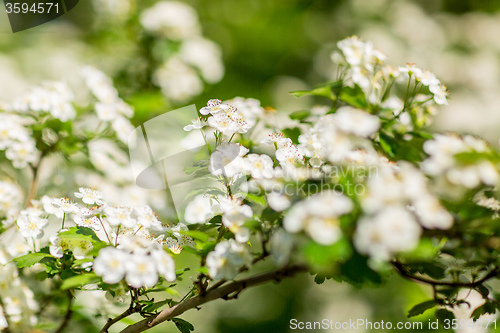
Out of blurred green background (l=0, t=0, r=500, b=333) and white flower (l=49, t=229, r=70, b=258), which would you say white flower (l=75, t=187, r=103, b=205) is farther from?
blurred green background (l=0, t=0, r=500, b=333)

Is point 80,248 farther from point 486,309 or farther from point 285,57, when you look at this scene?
point 285,57

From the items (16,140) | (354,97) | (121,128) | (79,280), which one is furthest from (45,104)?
(354,97)

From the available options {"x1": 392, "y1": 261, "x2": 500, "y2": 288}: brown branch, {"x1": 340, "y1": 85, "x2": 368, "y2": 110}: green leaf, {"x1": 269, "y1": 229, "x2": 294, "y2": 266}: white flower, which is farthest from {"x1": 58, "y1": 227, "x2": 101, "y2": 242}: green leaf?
{"x1": 340, "y1": 85, "x2": 368, "y2": 110}: green leaf

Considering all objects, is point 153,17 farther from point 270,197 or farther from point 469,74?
point 469,74

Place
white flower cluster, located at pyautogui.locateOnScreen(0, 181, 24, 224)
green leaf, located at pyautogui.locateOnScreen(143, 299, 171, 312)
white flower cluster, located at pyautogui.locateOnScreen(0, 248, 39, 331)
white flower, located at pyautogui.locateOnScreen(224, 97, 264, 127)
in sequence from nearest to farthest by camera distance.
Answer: green leaf, located at pyautogui.locateOnScreen(143, 299, 171, 312), white flower, located at pyautogui.locateOnScreen(224, 97, 264, 127), white flower cluster, located at pyautogui.locateOnScreen(0, 248, 39, 331), white flower cluster, located at pyautogui.locateOnScreen(0, 181, 24, 224)

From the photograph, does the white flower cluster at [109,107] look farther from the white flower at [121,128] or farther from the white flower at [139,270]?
the white flower at [139,270]

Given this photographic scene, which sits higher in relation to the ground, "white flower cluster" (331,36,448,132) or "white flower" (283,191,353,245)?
"white flower" (283,191,353,245)
